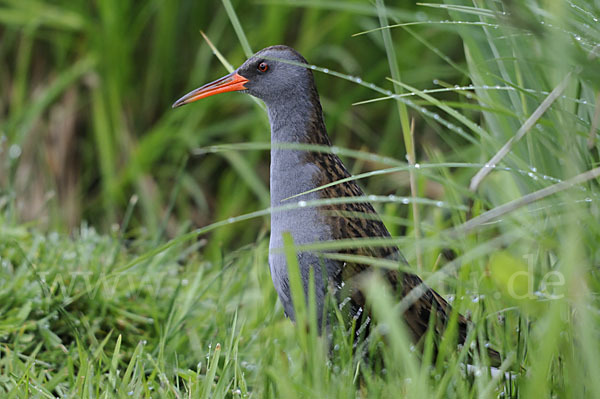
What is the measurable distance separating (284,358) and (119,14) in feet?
9.63

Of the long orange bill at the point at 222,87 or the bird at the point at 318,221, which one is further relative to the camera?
the long orange bill at the point at 222,87

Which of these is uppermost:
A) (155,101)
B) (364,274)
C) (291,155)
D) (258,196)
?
(291,155)

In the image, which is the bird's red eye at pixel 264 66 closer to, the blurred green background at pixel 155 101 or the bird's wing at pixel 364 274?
the bird's wing at pixel 364 274

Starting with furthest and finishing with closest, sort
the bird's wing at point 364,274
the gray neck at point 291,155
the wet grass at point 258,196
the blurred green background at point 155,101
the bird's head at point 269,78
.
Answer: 1. the blurred green background at point 155,101
2. the bird's head at point 269,78
3. the gray neck at point 291,155
4. the bird's wing at point 364,274
5. the wet grass at point 258,196

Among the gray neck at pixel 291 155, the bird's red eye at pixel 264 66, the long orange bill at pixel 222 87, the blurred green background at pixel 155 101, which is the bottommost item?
the blurred green background at pixel 155 101

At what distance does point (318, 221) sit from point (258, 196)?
7.38 ft

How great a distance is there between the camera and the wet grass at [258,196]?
1528 millimetres

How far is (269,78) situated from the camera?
7.62 feet

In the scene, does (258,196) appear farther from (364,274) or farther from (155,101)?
(364,274)

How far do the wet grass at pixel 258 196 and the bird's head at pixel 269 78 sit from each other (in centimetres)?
8

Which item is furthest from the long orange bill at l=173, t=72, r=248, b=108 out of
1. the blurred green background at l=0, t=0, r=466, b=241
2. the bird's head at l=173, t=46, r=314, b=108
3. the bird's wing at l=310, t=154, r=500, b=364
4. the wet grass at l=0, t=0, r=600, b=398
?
the blurred green background at l=0, t=0, r=466, b=241

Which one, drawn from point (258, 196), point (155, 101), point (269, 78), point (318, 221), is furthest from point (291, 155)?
point (155, 101)

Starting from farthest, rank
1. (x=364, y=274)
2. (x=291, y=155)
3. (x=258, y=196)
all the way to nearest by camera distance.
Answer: (x=258, y=196) → (x=291, y=155) → (x=364, y=274)

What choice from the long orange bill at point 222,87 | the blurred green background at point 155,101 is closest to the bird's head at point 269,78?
the long orange bill at point 222,87
